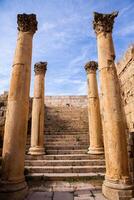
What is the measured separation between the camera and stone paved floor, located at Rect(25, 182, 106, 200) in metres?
5.73

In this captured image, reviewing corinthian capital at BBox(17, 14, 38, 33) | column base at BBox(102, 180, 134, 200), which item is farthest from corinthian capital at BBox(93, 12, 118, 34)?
column base at BBox(102, 180, 134, 200)

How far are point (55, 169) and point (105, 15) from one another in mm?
6474

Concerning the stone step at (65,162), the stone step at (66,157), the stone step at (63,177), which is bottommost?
the stone step at (63,177)

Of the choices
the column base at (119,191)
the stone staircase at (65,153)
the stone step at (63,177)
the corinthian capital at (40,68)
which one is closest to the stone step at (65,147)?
the stone staircase at (65,153)

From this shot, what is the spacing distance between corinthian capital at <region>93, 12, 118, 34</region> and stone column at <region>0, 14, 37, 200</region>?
239 centimetres

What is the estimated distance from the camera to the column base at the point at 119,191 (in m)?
5.23

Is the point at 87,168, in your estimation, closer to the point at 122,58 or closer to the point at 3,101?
the point at 122,58

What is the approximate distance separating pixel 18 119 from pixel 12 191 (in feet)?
6.65

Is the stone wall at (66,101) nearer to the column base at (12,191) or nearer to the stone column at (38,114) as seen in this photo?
the stone column at (38,114)

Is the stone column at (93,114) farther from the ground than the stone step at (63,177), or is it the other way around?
the stone column at (93,114)

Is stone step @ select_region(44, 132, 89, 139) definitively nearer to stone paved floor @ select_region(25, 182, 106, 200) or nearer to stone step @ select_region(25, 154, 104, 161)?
stone step @ select_region(25, 154, 104, 161)

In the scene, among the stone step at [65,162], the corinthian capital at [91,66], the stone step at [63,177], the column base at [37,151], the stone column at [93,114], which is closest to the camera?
the stone step at [63,177]

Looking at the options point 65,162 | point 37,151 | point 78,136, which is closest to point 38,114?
point 37,151

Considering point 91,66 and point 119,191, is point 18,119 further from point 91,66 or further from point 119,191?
point 91,66
